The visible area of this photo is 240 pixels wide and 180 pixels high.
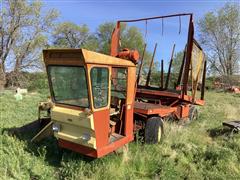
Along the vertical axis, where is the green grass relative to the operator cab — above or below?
below

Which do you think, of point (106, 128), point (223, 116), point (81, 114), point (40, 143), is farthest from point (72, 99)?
point (223, 116)

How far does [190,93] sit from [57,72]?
5.06m

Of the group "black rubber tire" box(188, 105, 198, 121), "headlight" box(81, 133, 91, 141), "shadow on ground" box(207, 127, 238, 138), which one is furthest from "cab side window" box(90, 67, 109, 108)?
"black rubber tire" box(188, 105, 198, 121)

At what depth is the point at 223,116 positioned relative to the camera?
10398 millimetres

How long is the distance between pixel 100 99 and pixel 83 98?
280 millimetres

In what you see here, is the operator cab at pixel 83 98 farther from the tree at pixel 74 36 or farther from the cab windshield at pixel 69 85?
the tree at pixel 74 36

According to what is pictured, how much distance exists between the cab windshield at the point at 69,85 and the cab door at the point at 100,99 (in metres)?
0.13

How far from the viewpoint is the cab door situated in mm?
4502

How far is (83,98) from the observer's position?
4.62m

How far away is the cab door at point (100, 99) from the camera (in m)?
4.50

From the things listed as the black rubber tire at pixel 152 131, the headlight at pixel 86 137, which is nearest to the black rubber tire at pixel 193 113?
the black rubber tire at pixel 152 131

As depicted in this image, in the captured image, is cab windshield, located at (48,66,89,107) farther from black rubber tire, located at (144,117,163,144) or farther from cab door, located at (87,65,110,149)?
black rubber tire, located at (144,117,163,144)

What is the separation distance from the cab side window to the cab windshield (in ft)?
0.43

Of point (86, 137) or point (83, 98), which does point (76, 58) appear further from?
point (86, 137)
